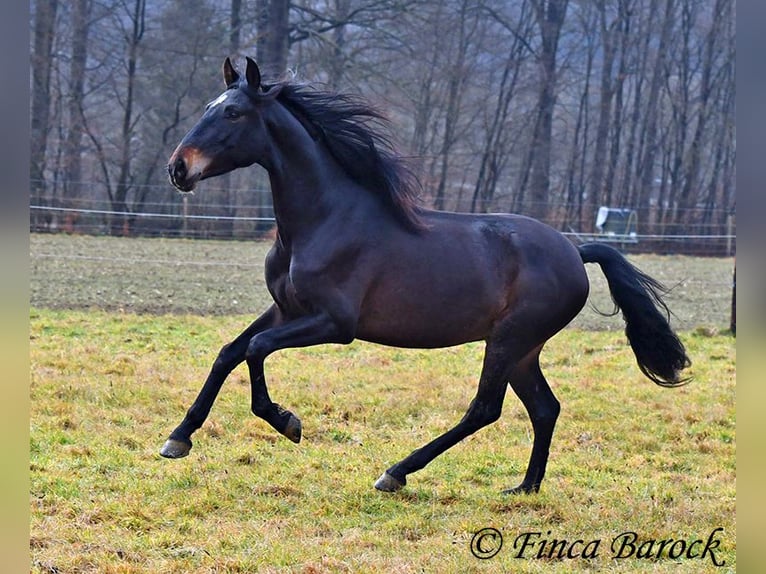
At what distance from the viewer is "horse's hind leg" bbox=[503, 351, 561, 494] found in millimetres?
4789

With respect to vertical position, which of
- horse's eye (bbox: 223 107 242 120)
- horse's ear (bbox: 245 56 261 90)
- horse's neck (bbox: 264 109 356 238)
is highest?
horse's ear (bbox: 245 56 261 90)

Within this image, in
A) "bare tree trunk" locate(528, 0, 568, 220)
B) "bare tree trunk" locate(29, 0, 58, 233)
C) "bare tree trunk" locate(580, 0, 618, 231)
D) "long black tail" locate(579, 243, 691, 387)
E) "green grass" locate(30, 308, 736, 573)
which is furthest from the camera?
"bare tree trunk" locate(580, 0, 618, 231)

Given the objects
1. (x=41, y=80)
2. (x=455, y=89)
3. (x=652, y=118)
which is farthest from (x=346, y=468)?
(x=652, y=118)

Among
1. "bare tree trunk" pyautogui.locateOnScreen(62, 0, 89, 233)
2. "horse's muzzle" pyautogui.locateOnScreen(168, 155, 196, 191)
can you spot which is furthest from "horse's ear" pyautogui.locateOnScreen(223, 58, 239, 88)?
"bare tree trunk" pyautogui.locateOnScreen(62, 0, 89, 233)

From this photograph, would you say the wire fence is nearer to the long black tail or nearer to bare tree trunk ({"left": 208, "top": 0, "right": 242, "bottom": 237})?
bare tree trunk ({"left": 208, "top": 0, "right": 242, "bottom": 237})

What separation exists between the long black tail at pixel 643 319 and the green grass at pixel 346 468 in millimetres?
623

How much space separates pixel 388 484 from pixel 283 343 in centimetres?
93

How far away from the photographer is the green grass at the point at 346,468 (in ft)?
12.4

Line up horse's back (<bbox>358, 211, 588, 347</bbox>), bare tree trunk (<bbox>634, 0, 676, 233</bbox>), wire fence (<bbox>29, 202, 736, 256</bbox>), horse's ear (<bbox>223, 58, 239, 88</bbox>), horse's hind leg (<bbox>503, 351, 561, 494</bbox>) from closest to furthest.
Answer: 1. horse's ear (<bbox>223, 58, 239, 88</bbox>)
2. horse's back (<bbox>358, 211, 588, 347</bbox>)
3. horse's hind leg (<bbox>503, 351, 561, 494</bbox>)
4. wire fence (<bbox>29, 202, 736, 256</bbox>)
5. bare tree trunk (<bbox>634, 0, 676, 233</bbox>)

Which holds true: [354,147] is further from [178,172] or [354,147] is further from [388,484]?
[388,484]

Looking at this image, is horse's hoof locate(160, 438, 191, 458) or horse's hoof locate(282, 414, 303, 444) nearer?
horse's hoof locate(160, 438, 191, 458)

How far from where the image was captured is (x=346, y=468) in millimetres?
5043

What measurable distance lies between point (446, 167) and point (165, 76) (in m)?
8.02

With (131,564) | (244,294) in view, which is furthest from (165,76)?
(131,564)
